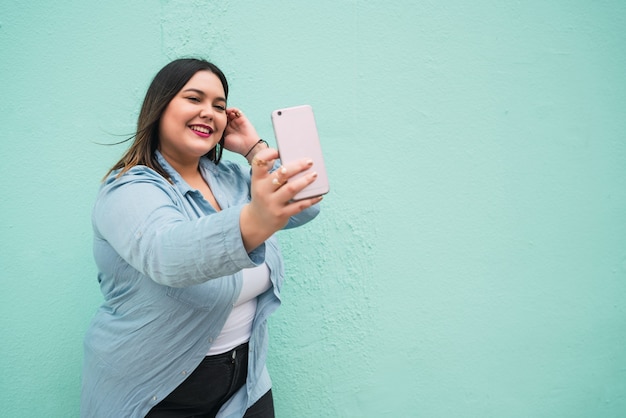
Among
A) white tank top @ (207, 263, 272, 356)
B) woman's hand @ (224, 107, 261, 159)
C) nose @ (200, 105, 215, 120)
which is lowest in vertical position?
white tank top @ (207, 263, 272, 356)

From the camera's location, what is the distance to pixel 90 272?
140 cm

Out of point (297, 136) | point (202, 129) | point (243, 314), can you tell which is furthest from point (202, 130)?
point (243, 314)

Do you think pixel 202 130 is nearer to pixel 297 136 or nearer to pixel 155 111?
pixel 155 111

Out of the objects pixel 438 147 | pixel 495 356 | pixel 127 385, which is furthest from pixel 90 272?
pixel 495 356

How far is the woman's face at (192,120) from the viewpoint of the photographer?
1.05m

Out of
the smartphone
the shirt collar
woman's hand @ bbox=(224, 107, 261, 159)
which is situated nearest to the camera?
the smartphone

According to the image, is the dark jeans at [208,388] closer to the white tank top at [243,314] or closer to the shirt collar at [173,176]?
the white tank top at [243,314]

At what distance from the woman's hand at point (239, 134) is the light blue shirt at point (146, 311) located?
16 cm

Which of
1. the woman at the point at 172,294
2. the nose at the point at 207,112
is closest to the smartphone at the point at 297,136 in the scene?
the woman at the point at 172,294

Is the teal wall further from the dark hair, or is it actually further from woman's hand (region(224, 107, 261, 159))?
the dark hair

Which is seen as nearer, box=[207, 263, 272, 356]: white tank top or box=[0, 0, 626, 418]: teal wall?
box=[207, 263, 272, 356]: white tank top

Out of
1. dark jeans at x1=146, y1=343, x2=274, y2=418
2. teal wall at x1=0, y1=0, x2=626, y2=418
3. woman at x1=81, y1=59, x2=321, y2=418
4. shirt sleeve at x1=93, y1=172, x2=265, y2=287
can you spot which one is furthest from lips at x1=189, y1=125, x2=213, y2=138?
dark jeans at x1=146, y1=343, x2=274, y2=418

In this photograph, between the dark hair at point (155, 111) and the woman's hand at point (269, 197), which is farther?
the dark hair at point (155, 111)

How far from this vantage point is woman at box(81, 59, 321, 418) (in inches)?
34.0
